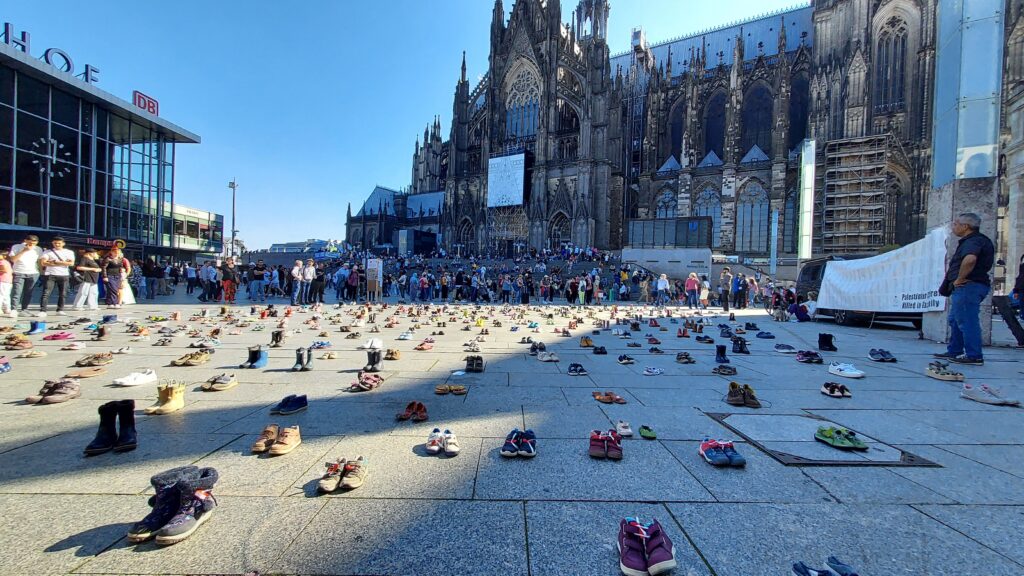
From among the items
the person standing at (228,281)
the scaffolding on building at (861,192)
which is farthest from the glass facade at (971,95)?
the scaffolding on building at (861,192)

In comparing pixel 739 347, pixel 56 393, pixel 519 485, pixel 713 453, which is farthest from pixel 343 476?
pixel 739 347

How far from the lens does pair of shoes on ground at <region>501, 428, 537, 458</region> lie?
3.20 metres

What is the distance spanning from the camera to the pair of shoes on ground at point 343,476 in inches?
104

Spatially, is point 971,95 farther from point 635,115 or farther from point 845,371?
point 635,115

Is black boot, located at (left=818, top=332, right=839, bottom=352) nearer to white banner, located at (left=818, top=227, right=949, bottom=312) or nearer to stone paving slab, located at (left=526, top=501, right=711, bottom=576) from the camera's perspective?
white banner, located at (left=818, top=227, right=949, bottom=312)

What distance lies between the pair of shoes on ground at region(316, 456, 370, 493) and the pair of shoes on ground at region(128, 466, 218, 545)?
0.54 m

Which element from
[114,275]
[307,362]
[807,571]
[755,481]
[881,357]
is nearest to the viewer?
[807,571]

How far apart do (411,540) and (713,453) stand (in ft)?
6.73

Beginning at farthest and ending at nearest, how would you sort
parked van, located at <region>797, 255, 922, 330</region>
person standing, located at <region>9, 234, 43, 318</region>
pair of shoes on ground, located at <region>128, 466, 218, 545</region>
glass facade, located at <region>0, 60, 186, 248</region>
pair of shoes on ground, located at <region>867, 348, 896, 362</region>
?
glass facade, located at <region>0, 60, 186, 248</region> < parked van, located at <region>797, 255, 922, 330</region> < person standing, located at <region>9, 234, 43, 318</region> < pair of shoes on ground, located at <region>867, 348, 896, 362</region> < pair of shoes on ground, located at <region>128, 466, 218, 545</region>

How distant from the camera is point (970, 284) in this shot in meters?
7.14

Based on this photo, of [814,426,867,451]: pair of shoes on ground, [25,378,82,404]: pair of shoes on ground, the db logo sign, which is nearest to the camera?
[814,426,867,451]: pair of shoes on ground

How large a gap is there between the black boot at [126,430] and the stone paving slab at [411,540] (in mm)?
1618

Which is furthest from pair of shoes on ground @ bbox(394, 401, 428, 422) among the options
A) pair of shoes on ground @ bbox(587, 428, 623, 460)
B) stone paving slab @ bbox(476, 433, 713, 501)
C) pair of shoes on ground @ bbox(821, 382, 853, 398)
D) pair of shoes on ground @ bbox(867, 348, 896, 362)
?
pair of shoes on ground @ bbox(867, 348, 896, 362)

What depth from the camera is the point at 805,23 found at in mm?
52812
